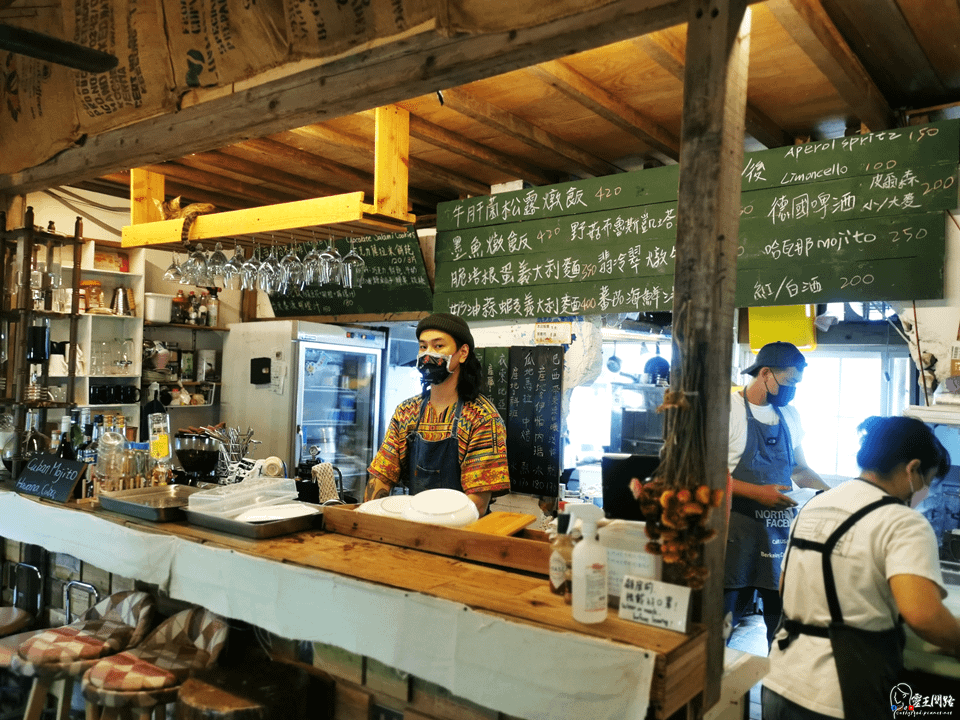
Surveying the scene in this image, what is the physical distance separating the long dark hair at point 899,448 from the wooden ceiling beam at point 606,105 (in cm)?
190

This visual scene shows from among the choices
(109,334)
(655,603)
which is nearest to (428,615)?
(655,603)

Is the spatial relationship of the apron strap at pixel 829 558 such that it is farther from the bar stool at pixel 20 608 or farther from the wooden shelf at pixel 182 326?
the wooden shelf at pixel 182 326

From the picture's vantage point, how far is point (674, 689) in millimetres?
1630

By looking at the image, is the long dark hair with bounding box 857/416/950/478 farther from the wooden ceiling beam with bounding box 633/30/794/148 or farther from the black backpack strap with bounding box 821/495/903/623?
the wooden ceiling beam with bounding box 633/30/794/148

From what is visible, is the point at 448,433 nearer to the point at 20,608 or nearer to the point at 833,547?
the point at 833,547

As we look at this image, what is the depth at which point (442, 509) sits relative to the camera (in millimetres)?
2566

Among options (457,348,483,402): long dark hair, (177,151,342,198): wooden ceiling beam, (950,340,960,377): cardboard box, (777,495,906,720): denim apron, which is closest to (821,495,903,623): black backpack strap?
(777,495,906,720): denim apron

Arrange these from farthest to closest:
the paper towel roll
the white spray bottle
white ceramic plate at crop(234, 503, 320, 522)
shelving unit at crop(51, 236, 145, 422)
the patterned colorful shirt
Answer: shelving unit at crop(51, 236, 145, 422) < the patterned colorful shirt < the paper towel roll < white ceramic plate at crop(234, 503, 320, 522) < the white spray bottle

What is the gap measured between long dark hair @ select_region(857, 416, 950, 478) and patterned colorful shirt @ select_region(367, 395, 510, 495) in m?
1.84

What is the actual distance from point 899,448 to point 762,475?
1819 millimetres

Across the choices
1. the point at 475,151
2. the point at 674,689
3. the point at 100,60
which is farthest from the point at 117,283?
the point at 674,689

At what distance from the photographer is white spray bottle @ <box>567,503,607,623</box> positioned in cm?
175

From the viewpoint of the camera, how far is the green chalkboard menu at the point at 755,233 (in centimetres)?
324

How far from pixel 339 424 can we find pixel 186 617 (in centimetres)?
389
